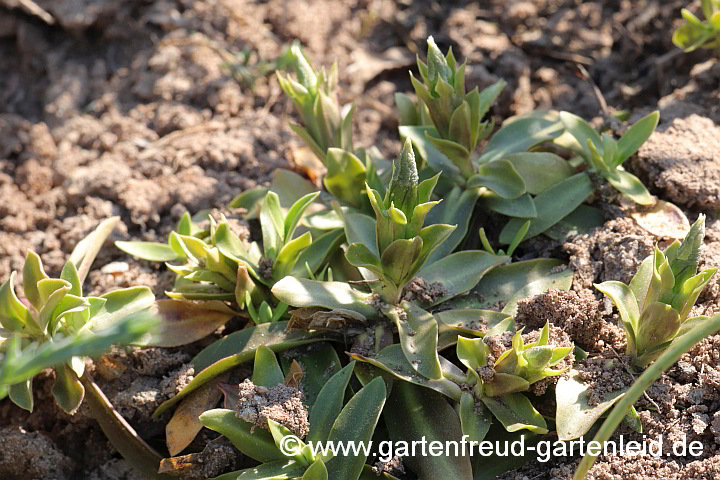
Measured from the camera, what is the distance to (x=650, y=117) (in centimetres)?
247

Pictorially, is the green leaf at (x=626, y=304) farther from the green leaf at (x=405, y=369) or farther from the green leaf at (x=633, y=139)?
the green leaf at (x=633, y=139)

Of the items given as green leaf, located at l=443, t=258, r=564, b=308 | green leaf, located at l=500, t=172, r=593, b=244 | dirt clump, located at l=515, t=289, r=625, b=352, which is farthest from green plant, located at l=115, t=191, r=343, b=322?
dirt clump, located at l=515, t=289, r=625, b=352

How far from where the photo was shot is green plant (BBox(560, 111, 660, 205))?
2465 mm

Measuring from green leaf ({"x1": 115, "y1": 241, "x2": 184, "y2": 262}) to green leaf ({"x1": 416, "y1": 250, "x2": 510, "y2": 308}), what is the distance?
0.88m

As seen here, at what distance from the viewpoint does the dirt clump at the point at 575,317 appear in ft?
7.02

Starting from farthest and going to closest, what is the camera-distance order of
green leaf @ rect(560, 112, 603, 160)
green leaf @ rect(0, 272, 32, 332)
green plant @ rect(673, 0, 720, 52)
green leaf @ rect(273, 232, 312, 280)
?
green plant @ rect(673, 0, 720, 52)
green leaf @ rect(560, 112, 603, 160)
green leaf @ rect(273, 232, 312, 280)
green leaf @ rect(0, 272, 32, 332)

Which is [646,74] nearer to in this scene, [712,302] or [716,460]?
[712,302]

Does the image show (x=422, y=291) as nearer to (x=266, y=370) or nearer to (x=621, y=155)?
(x=266, y=370)

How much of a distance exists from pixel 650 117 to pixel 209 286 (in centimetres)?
165

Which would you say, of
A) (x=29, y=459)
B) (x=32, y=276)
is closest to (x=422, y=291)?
(x=32, y=276)

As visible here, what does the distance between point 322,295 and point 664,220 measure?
1215 mm

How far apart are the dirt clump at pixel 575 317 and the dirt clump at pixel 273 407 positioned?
2.44 ft

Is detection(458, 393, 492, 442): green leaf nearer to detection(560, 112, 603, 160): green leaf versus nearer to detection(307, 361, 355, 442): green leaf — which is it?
detection(307, 361, 355, 442): green leaf

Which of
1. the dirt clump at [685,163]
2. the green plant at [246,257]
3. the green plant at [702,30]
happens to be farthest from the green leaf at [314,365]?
the green plant at [702,30]
